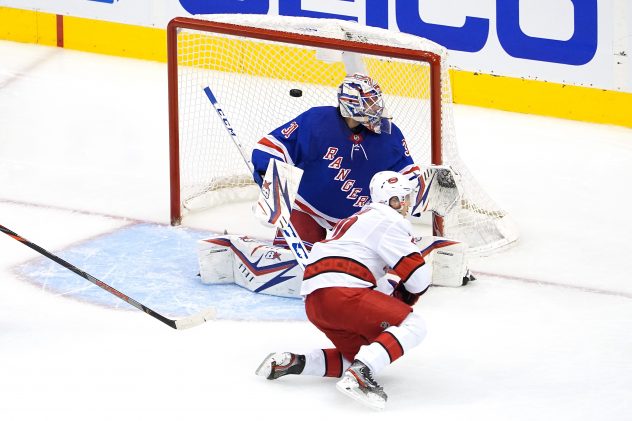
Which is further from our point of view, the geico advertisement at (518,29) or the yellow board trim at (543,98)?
the yellow board trim at (543,98)

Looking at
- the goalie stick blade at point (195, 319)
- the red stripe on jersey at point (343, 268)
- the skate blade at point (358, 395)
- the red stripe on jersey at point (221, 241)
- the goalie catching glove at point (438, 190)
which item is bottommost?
the skate blade at point (358, 395)

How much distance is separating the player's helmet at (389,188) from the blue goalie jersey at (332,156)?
0.88 m

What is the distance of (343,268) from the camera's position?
4.11 m

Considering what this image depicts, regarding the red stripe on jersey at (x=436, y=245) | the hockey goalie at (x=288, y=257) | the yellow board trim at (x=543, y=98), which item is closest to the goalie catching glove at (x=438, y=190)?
the hockey goalie at (x=288, y=257)

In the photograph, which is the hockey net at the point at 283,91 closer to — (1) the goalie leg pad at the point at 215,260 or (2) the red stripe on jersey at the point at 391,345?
(1) the goalie leg pad at the point at 215,260

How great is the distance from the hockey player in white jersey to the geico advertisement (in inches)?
130

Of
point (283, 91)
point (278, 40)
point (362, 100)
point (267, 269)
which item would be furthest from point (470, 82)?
point (267, 269)

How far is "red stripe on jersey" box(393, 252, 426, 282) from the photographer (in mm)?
4078

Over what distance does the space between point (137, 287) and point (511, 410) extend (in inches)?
63.2

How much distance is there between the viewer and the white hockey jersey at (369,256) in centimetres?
409

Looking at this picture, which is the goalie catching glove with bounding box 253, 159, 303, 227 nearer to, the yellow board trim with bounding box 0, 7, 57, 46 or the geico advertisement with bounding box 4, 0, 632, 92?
the geico advertisement with bounding box 4, 0, 632, 92

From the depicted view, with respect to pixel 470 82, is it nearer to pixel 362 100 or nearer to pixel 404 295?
pixel 362 100

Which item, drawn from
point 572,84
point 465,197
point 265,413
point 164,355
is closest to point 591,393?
point 265,413

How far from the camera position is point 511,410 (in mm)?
4094
